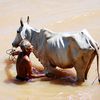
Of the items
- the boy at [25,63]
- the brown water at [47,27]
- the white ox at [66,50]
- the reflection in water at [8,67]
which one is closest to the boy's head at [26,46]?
the boy at [25,63]

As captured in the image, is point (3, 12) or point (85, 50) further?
point (3, 12)

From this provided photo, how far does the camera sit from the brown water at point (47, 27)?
7.46m

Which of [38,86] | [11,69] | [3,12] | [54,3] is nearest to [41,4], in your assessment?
[54,3]

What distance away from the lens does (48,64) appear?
7.85m

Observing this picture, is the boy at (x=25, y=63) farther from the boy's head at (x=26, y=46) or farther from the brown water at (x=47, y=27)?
the brown water at (x=47, y=27)

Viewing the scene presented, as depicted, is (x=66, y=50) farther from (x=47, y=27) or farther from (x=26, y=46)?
(x=47, y=27)

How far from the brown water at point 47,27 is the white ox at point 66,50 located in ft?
1.02

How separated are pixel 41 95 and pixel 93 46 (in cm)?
119

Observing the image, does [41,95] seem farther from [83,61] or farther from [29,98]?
[83,61]

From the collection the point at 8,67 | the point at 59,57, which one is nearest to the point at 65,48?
the point at 59,57

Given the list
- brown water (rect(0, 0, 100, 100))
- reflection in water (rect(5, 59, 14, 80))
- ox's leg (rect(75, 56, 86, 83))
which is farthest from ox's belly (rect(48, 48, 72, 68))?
reflection in water (rect(5, 59, 14, 80))

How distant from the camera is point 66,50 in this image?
7520mm

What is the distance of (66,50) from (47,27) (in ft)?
11.5

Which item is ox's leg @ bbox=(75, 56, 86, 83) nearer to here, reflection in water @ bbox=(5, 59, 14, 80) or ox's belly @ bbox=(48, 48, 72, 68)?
ox's belly @ bbox=(48, 48, 72, 68)
